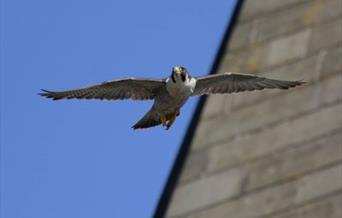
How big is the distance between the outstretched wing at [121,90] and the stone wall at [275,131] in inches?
57.1

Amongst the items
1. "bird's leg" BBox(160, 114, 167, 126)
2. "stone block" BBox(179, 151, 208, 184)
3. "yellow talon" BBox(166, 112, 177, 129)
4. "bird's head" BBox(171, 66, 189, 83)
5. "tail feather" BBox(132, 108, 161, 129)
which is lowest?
"tail feather" BBox(132, 108, 161, 129)

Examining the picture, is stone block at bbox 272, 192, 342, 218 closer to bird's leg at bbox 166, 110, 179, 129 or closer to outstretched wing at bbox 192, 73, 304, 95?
outstretched wing at bbox 192, 73, 304, 95

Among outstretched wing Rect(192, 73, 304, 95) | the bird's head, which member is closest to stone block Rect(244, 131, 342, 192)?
outstretched wing Rect(192, 73, 304, 95)

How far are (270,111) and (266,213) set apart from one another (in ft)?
5.42

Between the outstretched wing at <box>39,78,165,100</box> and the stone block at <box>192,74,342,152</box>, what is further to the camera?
the outstretched wing at <box>39,78,165,100</box>

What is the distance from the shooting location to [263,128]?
46.0ft

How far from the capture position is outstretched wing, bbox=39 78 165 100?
16.7 m

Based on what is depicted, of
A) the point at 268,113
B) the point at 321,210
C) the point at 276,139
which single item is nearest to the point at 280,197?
the point at 321,210

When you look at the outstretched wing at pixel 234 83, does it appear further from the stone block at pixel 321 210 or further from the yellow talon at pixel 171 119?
the stone block at pixel 321 210

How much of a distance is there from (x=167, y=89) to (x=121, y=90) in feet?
2.75

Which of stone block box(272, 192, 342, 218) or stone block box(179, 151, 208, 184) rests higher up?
stone block box(179, 151, 208, 184)

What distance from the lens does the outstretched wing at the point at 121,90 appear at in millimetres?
16734

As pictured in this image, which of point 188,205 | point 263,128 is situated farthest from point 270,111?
point 188,205

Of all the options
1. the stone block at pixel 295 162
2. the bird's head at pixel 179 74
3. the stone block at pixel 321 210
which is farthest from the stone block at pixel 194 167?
the bird's head at pixel 179 74
